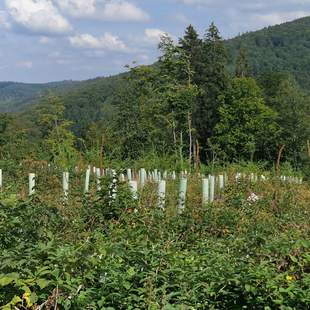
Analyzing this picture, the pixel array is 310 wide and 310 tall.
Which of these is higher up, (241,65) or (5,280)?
(241,65)

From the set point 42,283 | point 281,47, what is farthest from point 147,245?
point 281,47

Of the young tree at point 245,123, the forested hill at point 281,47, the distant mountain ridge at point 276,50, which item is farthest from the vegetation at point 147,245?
the forested hill at point 281,47

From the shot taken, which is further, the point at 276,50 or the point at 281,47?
the point at 281,47

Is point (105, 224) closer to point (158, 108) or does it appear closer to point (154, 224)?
point (154, 224)

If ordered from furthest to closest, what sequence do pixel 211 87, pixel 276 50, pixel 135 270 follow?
pixel 276 50, pixel 211 87, pixel 135 270

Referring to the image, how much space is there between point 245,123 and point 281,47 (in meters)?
108

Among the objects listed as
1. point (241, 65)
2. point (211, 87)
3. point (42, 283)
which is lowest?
point (42, 283)

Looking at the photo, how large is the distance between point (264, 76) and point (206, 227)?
207ft

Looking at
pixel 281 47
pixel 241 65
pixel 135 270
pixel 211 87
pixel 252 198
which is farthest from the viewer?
pixel 281 47

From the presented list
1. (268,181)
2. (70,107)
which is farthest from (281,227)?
(70,107)

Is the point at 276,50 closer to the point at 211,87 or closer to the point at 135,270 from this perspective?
the point at 211,87

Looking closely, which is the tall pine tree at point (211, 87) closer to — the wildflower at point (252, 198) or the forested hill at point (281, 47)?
the wildflower at point (252, 198)

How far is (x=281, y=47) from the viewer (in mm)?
154500

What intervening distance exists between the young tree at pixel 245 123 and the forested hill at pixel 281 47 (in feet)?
229
